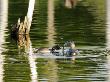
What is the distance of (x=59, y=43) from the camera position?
83.9 ft

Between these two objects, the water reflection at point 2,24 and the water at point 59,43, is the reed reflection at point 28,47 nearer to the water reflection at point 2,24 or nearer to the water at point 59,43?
the water at point 59,43

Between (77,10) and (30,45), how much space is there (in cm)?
1864

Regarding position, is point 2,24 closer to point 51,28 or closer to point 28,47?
Answer: point 51,28

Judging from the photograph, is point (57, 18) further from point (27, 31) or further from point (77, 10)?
point (27, 31)

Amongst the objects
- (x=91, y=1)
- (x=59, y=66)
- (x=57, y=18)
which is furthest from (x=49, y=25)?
(x=91, y=1)

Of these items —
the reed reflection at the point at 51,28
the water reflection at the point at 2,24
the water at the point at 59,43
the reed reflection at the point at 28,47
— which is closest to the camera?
the water at the point at 59,43

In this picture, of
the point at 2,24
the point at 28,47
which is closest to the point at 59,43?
the point at 28,47

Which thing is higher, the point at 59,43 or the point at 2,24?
the point at 59,43

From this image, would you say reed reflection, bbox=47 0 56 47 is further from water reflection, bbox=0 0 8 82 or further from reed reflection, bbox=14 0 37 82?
water reflection, bbox=0 0 8 82

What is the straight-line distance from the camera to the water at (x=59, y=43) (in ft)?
59.7

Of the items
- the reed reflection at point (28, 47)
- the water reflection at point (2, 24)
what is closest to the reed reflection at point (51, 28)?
the reed reflection at point (28, 47)

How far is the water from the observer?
18.2m

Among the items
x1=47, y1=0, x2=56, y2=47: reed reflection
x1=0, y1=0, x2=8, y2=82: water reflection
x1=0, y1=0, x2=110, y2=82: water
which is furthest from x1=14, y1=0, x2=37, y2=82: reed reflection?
x1=47, y1=0, x2=56, y2=47: reed reflection

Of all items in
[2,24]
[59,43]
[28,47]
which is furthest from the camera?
[2,24]
